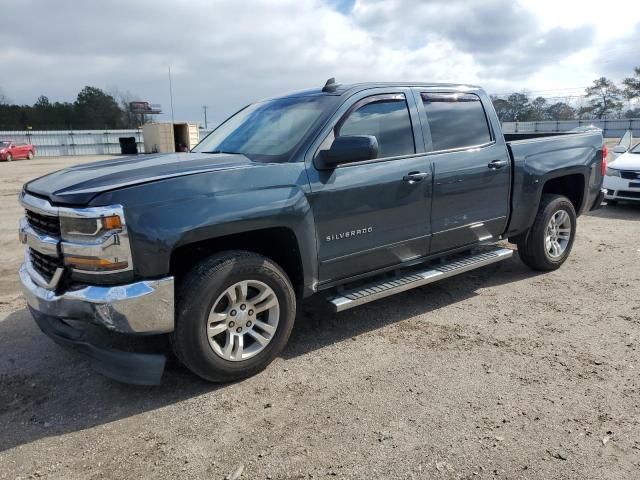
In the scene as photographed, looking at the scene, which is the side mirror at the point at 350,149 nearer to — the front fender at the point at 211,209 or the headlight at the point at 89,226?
the front fender at the point at 211,209

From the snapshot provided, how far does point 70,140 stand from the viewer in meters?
48.3

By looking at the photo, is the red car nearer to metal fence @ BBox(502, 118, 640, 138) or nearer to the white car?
the white car

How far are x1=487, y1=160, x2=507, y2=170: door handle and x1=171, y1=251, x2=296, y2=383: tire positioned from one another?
7.80 feet

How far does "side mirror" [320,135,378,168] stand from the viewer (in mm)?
3426

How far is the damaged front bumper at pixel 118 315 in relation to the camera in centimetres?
287

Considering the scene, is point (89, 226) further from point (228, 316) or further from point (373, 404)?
point (373, 404)

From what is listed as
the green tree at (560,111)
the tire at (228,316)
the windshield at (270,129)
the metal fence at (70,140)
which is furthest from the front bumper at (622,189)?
the metal fence at (70,140)

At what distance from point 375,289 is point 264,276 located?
1.04m

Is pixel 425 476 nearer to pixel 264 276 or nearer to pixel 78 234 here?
pixel 264 276

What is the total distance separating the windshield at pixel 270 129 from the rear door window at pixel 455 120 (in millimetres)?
1024

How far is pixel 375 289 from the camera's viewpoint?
3969 millimetres

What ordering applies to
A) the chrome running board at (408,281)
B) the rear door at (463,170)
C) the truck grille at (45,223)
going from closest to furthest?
the truck grille at (45,223) < the chrome running board at (408,281) < the rear door at (463,170)

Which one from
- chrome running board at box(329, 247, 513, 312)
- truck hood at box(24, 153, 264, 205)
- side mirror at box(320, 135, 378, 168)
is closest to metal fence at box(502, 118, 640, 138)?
chrome running board at box(329, 247, 513, 312)

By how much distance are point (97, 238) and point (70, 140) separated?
51.8 m
